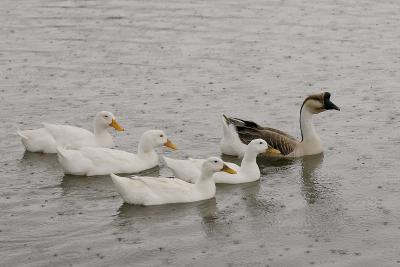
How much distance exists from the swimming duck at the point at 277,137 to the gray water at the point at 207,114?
0.76 feet

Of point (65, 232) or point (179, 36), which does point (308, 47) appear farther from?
point (65, 232)

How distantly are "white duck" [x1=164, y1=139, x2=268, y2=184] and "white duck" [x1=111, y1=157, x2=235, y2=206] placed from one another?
2.42ft

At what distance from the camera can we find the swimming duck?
56.0ft

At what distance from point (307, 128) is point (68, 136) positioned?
439 centimetres

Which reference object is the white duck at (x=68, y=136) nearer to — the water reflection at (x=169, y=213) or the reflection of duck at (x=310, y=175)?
the water reflection at (x=169, y=213)

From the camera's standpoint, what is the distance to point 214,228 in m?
13.7

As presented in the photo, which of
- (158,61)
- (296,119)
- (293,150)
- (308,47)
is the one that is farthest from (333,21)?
(293,150)

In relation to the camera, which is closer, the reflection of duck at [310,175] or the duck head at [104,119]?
the reflection of duck at [310,175]

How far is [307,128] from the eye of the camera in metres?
17.5

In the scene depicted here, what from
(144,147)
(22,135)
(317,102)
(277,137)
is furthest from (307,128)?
(22,135)

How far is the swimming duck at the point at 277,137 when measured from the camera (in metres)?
17.1

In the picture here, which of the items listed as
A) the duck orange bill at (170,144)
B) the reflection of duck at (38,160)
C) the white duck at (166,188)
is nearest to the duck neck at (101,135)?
the reflection of duck at (38,160)

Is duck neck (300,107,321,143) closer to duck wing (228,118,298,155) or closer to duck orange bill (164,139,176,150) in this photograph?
duck wing (228,118,298,155)

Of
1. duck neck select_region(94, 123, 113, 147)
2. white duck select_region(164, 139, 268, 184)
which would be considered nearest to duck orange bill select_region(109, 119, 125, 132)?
duck neck select_region(94, 123, 113, 147)
